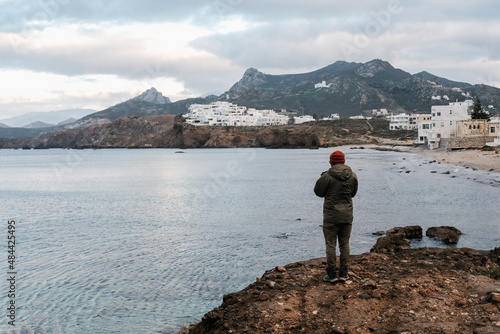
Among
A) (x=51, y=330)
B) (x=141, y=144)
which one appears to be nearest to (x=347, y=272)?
(x=51, y=330)

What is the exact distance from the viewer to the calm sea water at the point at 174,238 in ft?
44.8

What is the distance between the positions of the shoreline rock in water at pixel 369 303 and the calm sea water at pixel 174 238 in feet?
11.0

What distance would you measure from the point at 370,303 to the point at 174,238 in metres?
16.4

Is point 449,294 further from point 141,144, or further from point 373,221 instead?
point 141,144

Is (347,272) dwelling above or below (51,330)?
above

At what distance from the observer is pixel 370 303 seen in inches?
349

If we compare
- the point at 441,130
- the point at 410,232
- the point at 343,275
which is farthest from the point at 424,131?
the point at 343,275

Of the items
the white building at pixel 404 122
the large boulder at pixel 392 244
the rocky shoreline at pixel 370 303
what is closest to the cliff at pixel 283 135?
the white building at pixel 404 122

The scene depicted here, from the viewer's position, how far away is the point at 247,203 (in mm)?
36625

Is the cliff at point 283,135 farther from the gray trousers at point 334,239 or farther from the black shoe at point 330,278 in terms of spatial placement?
the gray trousers at point 334,239

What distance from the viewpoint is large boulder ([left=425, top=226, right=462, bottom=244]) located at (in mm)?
18953

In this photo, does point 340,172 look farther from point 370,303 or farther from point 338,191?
point 370,303

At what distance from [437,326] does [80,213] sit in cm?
3132

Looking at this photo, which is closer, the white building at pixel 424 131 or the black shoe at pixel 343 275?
the black shoe at pixel 343 275
